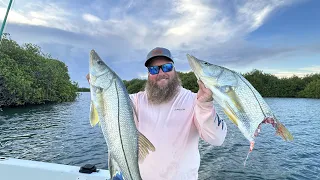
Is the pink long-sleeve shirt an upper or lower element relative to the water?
upper

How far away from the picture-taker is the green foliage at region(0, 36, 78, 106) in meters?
35.3

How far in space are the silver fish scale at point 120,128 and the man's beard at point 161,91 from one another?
849 millimetres

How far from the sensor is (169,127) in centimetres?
276

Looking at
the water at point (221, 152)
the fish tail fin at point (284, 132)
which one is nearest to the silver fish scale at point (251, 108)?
the fish tail fin at point (284, 132)

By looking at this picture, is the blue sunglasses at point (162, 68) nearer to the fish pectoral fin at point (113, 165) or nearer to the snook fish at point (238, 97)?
the snook fish at point (238, 97)

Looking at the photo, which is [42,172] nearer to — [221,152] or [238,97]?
[238,97]

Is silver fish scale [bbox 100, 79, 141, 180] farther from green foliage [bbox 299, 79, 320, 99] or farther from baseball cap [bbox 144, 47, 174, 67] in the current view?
green foliage [bbox 299, 79, 320, 99]

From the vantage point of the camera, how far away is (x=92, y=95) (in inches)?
82.7

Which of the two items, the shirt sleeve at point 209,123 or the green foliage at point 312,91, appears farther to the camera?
the green foliage at point 312,91

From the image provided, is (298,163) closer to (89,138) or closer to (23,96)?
(89,138)

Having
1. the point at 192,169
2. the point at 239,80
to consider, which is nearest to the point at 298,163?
the point at 192,169

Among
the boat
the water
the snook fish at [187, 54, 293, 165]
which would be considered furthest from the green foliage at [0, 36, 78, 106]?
the snook fish at [187, 54, 293, 165]

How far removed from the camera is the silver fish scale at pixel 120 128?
2066 millimetres

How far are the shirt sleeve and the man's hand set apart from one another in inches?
2.0
